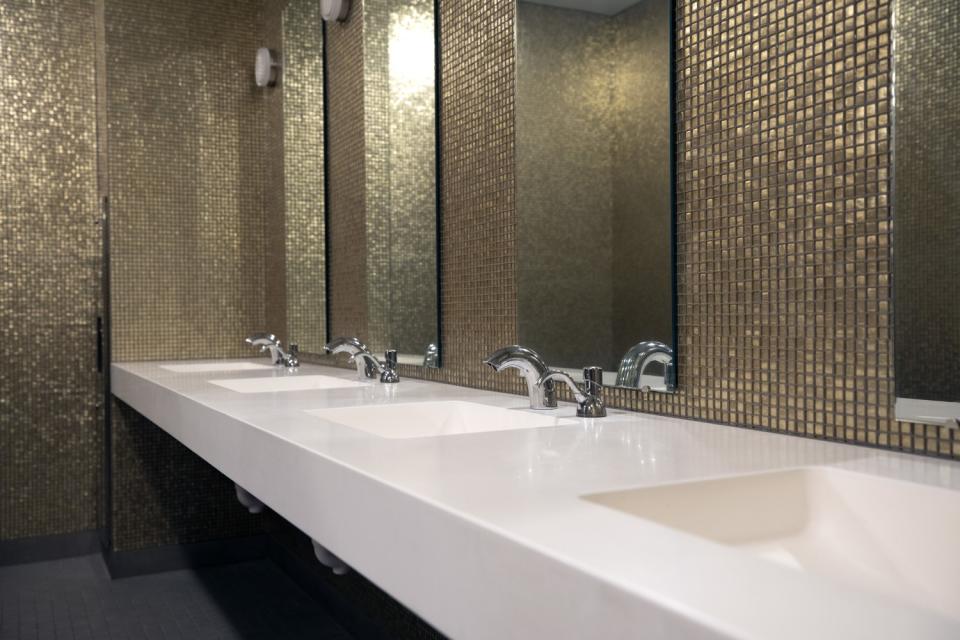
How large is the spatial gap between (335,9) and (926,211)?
244 centimetres

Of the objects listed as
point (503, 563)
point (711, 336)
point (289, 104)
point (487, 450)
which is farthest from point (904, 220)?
point (289, 104)

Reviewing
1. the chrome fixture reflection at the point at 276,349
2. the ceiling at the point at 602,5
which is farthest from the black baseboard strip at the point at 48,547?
the ceiling at the point at 602,5

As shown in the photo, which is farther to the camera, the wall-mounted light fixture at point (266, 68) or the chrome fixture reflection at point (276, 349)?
the wall-mounted light fixture at point (266, 68)

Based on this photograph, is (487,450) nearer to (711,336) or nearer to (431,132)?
(711,336)

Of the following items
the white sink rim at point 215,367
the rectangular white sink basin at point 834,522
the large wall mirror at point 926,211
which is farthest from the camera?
the white sink rim at point 215,367

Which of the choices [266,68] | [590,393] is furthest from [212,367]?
[590,393]

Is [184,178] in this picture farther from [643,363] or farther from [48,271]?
[643,363]

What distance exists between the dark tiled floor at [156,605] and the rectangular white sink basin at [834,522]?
2255 millimetres

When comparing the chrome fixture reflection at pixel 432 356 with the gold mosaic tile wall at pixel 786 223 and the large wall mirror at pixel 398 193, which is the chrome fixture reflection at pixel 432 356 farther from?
the gold mosaic tile wall at pixel 786 223

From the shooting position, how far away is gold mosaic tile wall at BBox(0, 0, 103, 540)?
12.0ft

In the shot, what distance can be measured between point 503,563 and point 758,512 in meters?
0.41

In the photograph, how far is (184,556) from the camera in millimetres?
3703

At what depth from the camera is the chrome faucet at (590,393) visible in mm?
1606

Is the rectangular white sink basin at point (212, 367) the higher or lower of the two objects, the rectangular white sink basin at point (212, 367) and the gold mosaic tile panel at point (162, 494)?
the higher
